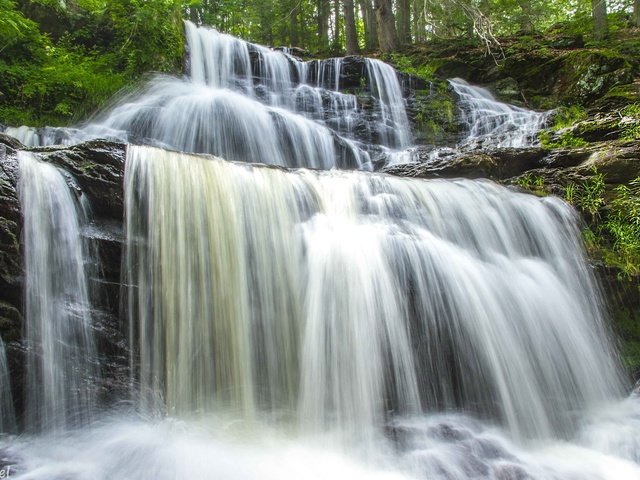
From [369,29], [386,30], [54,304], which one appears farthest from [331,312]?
[369,29]

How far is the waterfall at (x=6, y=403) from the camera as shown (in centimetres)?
308

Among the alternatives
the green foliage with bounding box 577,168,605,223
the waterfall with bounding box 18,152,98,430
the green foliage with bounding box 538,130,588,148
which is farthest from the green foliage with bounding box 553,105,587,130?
the waterfall with bounding box 18,152,98,430

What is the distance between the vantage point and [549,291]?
507 cm

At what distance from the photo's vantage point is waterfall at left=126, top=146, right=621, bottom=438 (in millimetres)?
3844

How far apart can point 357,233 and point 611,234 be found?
149 inches

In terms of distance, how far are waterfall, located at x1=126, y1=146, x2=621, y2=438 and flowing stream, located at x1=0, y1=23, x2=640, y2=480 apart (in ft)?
0.06

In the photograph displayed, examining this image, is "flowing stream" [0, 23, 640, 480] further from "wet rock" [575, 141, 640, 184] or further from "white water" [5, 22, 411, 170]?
"white water" [5, 22, 411, 170]

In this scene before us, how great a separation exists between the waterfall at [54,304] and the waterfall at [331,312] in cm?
39

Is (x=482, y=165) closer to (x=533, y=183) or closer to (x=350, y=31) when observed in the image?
(x=533, y=183)

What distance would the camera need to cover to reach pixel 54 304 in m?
3.45

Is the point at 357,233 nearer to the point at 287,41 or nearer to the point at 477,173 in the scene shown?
the point at 477,173

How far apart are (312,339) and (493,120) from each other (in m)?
8.51

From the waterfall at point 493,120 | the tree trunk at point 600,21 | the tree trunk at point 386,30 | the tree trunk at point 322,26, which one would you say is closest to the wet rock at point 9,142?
the waterfall at point 493,120

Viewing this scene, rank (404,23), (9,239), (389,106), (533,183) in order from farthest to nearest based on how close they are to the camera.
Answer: (404,23), (389,106), (533,183), (9,239)
